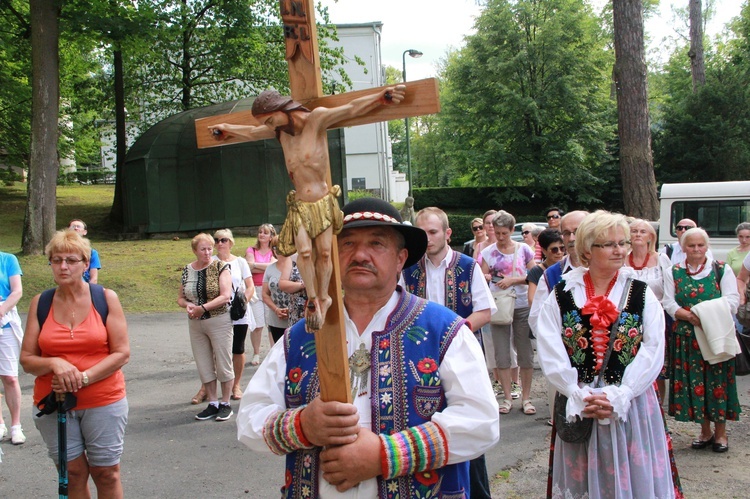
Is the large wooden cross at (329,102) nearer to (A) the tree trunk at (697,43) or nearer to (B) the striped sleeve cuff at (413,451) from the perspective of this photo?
(B) the striped sleeve cuff at (413,451)

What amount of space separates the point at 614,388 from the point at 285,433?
199 centimetres

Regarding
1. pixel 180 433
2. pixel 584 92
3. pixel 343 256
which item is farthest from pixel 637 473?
pixel 584 92

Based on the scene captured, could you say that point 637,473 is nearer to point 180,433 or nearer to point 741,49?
point 180,433

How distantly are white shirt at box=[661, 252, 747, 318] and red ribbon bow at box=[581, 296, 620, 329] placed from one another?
2509mm

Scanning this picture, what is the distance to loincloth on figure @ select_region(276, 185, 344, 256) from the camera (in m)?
2.07

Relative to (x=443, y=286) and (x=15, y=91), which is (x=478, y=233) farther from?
(x=15, y=91)

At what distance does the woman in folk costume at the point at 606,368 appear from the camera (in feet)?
11.8

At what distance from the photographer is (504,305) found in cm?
741

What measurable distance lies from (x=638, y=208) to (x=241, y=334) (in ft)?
36.8

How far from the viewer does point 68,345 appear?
430 centimetres

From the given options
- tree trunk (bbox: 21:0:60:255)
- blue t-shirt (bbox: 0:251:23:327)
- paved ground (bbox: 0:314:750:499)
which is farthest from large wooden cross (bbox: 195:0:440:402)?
tree trunk (bbox: 21:0:60:255)

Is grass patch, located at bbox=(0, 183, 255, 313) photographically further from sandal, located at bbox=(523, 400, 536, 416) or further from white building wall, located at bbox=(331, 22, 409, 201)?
white building wall, located at bbox=(331, 22, 409, 201)

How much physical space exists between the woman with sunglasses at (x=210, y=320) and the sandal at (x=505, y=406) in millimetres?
2730

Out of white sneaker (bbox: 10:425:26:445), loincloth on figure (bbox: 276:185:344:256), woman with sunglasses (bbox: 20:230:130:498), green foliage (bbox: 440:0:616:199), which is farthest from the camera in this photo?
green foliage (bbox: 440:0:616:199)
